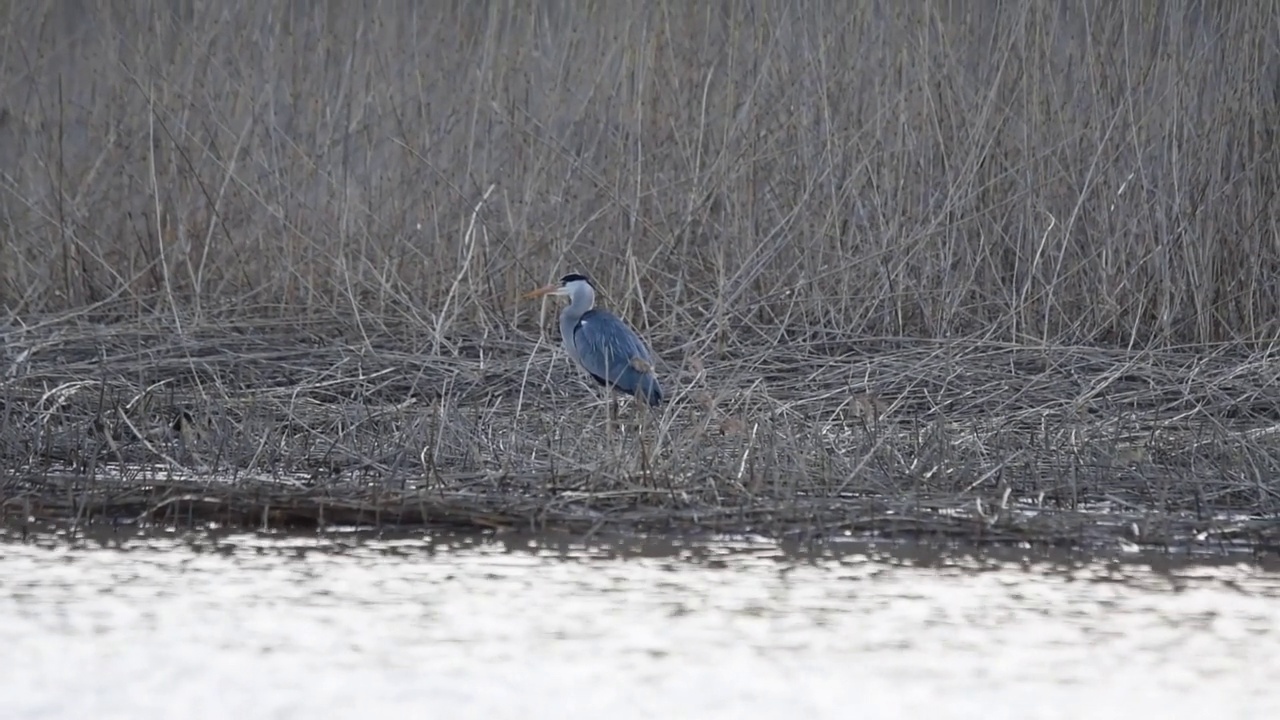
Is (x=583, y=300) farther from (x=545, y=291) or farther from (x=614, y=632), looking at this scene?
(x=614, y=632)

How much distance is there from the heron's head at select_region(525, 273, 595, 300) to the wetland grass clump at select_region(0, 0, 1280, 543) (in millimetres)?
177

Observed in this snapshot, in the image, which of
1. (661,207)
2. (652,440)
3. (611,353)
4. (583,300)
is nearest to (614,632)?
(652,440)

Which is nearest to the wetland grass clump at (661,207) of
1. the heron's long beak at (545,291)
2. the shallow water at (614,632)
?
the heron's long beak at (545,291)

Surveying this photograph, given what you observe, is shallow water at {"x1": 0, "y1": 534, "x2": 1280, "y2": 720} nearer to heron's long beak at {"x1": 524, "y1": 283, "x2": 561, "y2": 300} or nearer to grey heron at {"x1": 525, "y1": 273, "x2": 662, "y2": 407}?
grey heron at {"x1": 525, "y1": 273, "x2": 662, "y2": 407}

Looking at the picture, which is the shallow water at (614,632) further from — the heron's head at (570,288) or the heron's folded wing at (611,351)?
the heron's head at (570,288)

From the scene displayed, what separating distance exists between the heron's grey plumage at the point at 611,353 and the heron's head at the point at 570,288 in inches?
5.9

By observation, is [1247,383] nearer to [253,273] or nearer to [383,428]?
[383,428]

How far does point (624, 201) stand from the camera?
548 centimetres

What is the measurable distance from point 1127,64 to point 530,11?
1.78 metres

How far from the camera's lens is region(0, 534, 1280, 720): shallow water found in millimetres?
2395

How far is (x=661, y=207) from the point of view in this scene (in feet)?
18.0

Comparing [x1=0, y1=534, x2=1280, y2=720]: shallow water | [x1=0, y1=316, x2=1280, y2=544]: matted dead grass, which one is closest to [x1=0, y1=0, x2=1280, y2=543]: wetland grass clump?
[x1=0, y1=316, x2=1280, y2=544]: matted dead grass

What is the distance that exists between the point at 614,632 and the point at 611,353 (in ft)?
7.03

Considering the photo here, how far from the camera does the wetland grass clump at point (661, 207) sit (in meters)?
4.95
